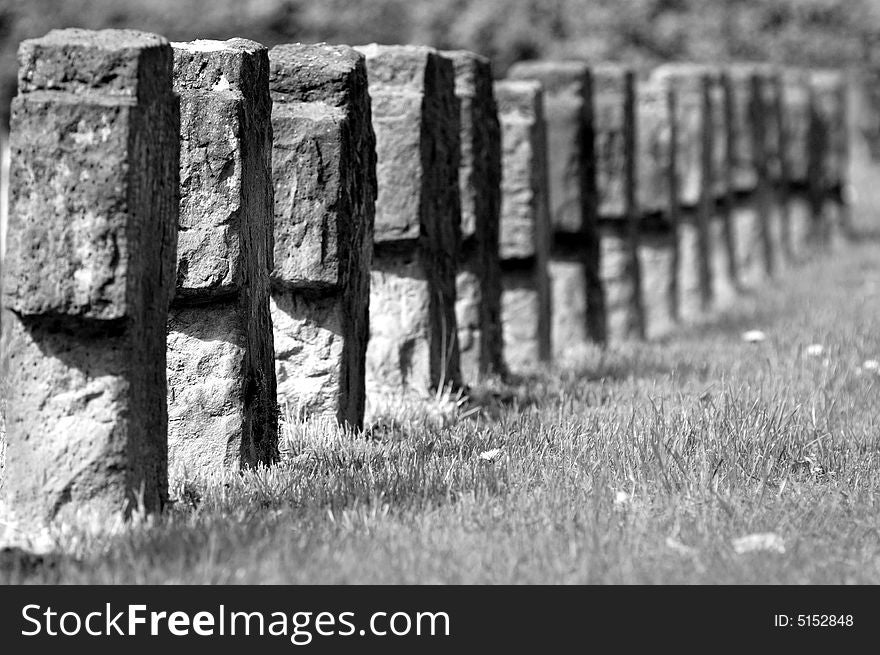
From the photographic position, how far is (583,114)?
8.31 metres

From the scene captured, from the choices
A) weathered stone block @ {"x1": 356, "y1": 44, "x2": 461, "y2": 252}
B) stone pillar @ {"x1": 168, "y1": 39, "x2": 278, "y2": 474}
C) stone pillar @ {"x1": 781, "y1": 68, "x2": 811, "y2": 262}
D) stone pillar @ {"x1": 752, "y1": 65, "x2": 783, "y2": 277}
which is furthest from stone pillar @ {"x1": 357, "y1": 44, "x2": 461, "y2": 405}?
stone pillar @ {"x1": 781, "y1": 68, "x2": 811, "y2": 262}

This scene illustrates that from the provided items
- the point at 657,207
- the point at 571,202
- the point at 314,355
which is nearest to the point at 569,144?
the point at 571,202

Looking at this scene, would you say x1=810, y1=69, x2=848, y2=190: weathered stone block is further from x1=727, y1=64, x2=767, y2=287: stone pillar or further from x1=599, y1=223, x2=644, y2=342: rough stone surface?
x1=599, y1=223, x2=644, y2=342: rough stone surface

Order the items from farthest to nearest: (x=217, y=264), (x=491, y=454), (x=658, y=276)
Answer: (x=658, y=276), (x=491, y=454), (x=217, y=264)

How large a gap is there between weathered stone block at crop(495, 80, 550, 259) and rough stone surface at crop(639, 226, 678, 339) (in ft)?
8.17

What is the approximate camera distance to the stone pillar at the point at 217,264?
163 inches

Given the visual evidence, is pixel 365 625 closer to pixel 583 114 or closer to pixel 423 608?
pixel 423 608

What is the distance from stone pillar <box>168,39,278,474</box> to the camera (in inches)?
163

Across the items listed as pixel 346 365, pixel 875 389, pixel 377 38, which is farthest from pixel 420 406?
pixel 377 38

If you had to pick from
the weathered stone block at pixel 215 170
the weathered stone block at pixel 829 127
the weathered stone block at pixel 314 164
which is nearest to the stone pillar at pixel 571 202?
the weathered stone block at pixel 314 164

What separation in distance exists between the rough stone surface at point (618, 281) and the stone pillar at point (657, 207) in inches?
15.4

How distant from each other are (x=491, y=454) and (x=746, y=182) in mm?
8245

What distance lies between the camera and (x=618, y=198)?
29.6ft

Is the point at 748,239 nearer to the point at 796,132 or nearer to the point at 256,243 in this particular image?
the point at 796,132
